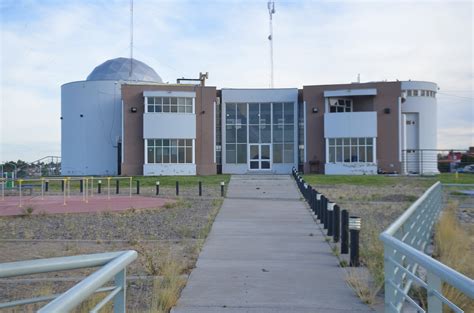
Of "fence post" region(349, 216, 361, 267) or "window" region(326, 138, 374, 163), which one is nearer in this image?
"fence post" region(349, 216, 361, 267)

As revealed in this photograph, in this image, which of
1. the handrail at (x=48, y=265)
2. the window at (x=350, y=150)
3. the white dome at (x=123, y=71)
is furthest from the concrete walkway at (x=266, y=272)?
the white dome at (x=123, y=71)

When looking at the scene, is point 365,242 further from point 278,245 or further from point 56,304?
point 56,304

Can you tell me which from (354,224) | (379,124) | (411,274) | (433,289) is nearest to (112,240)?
(354,224)

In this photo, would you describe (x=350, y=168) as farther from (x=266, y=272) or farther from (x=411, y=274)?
(x=411, y=274)

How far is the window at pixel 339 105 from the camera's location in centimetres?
5028

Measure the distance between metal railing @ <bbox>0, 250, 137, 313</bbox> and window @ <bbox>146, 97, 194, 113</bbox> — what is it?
44677 millimetres

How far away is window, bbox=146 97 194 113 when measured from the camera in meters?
48.4

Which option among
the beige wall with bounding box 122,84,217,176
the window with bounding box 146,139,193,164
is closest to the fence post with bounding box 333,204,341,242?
the window with bounding box 146,139,193,164

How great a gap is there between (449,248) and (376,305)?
5033mm

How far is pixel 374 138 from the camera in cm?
4809

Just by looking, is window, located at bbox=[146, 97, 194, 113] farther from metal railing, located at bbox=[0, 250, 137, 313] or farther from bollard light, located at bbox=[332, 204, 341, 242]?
metal railing, located at bbox=[0, 250, 137, 313]

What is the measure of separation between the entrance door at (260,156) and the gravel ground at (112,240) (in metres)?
30.1

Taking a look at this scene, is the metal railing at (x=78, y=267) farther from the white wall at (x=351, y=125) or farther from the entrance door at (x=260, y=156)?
the entrance door at (x=260, y=156)

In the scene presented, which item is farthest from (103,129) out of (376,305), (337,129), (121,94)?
(376,305)
